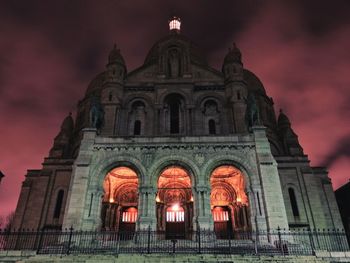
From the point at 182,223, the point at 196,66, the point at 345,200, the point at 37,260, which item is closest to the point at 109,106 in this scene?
the point at 196,66

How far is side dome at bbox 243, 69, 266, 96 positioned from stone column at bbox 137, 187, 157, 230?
74.6ft

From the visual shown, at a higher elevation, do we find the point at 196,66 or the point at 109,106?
the point at 196,66

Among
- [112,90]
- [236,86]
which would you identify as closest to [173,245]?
[112,90]

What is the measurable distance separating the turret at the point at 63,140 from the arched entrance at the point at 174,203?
13.3 meters

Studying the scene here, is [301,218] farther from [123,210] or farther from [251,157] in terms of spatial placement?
[123,210]

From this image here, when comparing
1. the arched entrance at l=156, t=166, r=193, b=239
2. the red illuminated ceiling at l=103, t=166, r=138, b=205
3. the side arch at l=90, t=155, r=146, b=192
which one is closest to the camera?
the side arch at l=90, t=155, r=146, b=192

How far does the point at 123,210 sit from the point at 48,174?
9.21 metres

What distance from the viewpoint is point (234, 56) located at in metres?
33.2

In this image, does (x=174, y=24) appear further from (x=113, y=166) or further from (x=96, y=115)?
(x=113, y=166)

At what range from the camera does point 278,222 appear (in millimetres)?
18453

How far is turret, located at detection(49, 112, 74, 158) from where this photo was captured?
104ft

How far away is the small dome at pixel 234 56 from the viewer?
32719 mm

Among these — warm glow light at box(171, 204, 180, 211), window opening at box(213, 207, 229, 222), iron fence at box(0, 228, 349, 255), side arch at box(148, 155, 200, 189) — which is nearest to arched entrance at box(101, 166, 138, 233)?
warm glow light at box(171, 204, 180, 211)

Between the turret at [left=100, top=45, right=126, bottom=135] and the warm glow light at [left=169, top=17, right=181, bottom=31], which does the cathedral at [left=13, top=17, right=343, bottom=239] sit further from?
the warm glow light at [left=169, top=17, right=181, bottom=31]
